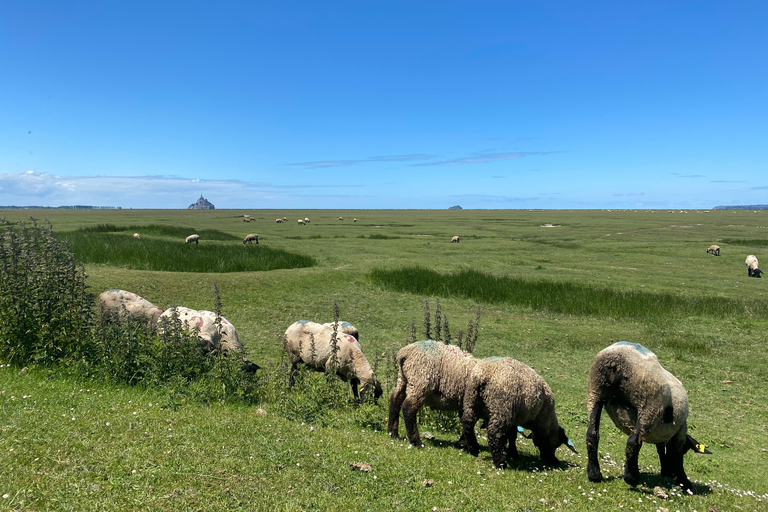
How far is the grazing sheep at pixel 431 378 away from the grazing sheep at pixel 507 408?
0.25m

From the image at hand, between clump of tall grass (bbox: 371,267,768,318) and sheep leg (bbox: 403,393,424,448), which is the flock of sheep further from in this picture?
clump of tall grass (bbox: 371,267,768,318)

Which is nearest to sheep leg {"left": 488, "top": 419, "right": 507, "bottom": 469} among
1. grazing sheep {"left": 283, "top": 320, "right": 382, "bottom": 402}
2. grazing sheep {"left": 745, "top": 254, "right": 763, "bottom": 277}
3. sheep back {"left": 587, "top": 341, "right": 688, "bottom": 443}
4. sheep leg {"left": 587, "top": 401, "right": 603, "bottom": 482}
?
sheep leg {"left": 587, "top": 401, "right": 603, "bottom": 482}

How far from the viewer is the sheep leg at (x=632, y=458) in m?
6.21

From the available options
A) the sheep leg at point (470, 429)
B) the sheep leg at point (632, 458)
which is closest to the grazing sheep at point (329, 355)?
the sheep leg at point (470, 429)

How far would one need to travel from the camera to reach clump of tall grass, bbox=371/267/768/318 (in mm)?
19938

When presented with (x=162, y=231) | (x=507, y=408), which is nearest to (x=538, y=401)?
(x=507, y=408)

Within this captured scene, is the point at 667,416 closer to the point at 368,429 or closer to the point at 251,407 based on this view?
the point at 368,429

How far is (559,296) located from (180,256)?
2271 centimetres

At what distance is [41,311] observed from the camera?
30.4 ft

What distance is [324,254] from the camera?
32.8 meters

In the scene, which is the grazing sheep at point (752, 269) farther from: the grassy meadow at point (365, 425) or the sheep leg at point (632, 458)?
the sheep leg at point (632, 458)

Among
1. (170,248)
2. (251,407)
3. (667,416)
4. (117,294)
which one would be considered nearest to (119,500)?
(251,407)

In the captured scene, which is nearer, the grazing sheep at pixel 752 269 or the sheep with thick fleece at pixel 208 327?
the sheep with thick fleece at pixel 208 327

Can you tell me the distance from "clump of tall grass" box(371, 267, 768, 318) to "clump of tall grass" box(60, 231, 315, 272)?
25.4 feet
